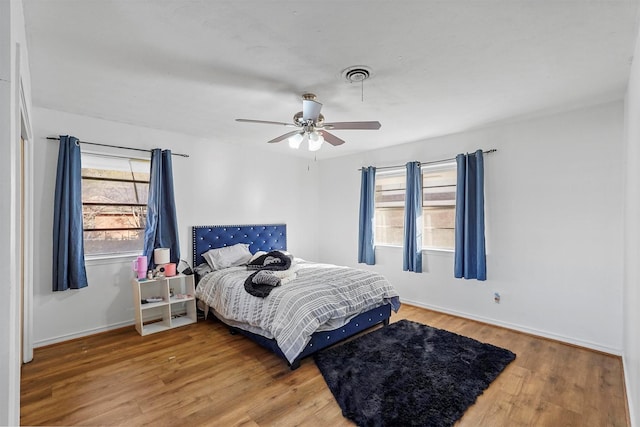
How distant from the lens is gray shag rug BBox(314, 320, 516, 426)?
86.3 inches

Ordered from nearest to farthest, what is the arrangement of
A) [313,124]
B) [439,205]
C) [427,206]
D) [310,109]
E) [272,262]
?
[310,109], [313,124], [272,262], [439,205], [427,206]

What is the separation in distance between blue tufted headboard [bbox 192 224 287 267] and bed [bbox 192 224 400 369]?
0.01 metres

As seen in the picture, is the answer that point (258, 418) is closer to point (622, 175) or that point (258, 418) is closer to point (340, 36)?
point (340, 36)

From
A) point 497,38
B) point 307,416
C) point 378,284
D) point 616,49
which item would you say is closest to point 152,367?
point 307,416

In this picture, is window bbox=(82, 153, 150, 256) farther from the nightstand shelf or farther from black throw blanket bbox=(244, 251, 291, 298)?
black throw blanket bbox=(244, 251, 291, 298)

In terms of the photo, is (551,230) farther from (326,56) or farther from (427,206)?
(326,56)

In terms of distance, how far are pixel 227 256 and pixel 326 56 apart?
303cm

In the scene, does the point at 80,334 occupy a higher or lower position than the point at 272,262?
lower

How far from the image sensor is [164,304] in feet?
12.2

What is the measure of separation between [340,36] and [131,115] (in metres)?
2.72

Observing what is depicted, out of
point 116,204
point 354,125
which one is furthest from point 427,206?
point 116,204

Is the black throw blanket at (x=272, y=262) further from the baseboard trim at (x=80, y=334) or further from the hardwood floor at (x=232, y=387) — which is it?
the baseboard trim at (x=80, y=334)

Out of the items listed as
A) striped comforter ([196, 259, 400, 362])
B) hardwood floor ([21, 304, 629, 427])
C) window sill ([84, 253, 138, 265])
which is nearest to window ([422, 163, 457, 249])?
striped comforter ([196, 259, 400, 362])

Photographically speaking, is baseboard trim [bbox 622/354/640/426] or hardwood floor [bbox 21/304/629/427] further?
hardwood floor [bbox 21/304/629/427]
